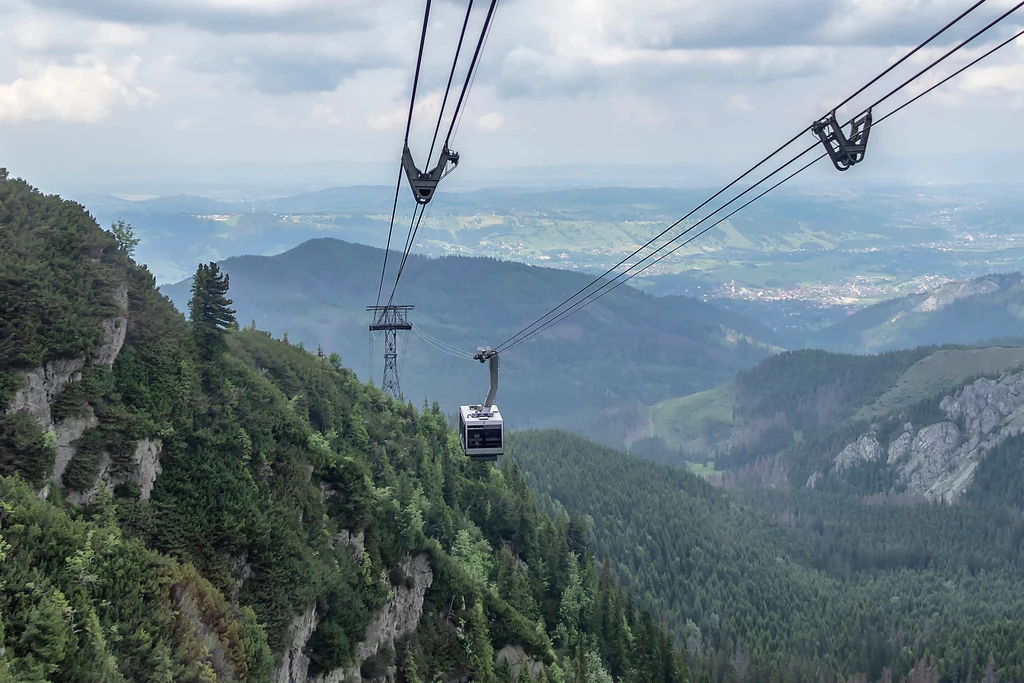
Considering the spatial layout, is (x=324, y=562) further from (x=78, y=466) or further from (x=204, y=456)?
(x=78, y=466)

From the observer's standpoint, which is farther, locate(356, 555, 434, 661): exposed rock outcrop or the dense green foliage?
locate(356, 555, 434, 661): exposed rock outcrop

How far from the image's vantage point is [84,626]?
34.8m

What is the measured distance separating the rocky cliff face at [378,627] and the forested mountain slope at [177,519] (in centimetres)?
17

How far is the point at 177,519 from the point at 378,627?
1689 centimetres

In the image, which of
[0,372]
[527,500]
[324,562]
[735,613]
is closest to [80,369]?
[0,372]

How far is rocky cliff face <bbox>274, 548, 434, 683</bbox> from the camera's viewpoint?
50.9m

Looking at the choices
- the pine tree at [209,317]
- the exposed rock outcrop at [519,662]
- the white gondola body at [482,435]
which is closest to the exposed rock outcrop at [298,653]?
the white gondola body at [482,435]

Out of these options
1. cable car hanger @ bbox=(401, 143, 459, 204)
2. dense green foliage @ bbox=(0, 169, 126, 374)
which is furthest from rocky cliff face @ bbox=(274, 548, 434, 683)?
cable car hanger @ bbox=(401, 143, 459, 204)

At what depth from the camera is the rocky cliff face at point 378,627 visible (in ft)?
167

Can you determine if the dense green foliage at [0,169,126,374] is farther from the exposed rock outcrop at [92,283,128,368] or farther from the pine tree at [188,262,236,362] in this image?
the pine tree at [188,262,236,362]

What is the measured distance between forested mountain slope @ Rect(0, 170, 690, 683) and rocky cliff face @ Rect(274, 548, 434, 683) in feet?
0.57

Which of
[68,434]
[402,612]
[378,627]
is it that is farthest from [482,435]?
[68,434]

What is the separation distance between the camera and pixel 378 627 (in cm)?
5994

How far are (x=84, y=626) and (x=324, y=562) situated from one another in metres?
21.7
